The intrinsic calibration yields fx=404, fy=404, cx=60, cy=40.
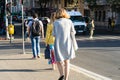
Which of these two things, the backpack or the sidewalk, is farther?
the backpack

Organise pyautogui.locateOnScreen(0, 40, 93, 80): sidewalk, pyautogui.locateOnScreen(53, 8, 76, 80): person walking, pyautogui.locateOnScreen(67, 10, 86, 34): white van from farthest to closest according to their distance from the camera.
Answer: pyautogui.locateOnScreen(67, 10, 86, 34): white van < pyautogui.locateOnScreen(0, 40, 93, 80): sidewalk < pyautogui.locateOnScreen(53, 8, 76, 80): person walking

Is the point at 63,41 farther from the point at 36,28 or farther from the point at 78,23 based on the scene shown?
the point at 78,23

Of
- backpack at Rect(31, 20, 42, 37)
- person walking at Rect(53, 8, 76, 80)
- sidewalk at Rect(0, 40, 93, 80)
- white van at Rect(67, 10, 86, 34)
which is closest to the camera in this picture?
person walking at Rect(53, 8, 76, 80)

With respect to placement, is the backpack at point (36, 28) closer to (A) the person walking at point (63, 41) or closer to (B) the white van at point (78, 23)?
(A) the person walking at point (63, 41)

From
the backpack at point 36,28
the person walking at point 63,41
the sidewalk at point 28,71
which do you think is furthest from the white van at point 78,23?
the person walking at point 63,41

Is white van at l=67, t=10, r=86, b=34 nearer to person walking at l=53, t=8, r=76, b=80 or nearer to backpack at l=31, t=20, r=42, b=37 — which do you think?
backpack at l=31, t=20, r=42, b=37

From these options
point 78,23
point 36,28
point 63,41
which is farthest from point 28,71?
point 78,23

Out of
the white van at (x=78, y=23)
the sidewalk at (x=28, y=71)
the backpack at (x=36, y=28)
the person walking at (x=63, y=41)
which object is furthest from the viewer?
the white van at (x=78, y=23)

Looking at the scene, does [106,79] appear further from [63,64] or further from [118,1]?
[118,1]

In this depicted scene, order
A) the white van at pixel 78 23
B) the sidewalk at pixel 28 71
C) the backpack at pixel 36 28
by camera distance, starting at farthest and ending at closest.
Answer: the white van at pixel 78 23
the backpack at pixel 36 28
the sidewalk at pixel 28 71


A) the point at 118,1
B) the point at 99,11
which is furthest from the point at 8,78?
the point at 99,11

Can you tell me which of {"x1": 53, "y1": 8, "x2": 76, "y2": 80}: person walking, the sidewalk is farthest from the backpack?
{"x1": 53, "y1": 8, "x2": 76, "y2": 80}: person walking

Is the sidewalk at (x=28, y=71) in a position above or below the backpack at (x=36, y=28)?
below

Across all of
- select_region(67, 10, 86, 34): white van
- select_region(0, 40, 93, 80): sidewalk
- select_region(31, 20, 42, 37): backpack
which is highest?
select_region(31, 20, 42, 37): backpack
